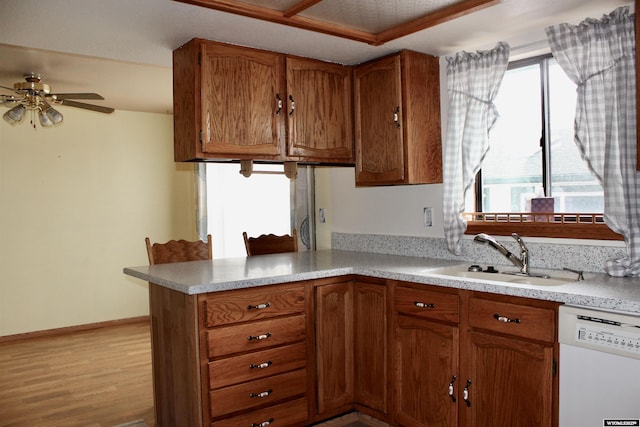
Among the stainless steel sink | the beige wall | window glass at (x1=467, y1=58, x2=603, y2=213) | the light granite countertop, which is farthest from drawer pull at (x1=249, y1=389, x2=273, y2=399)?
the beige wall

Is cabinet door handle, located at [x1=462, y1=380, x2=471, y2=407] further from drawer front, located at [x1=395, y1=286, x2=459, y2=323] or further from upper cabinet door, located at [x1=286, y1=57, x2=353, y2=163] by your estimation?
upper cabinet door, located at [x1=286, y1=57, x2=353, y2=163]

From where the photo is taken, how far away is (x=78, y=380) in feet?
12.7

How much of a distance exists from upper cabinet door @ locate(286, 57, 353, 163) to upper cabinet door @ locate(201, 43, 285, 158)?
83mm

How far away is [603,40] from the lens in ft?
7.89

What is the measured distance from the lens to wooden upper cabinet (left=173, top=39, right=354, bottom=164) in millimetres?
2812

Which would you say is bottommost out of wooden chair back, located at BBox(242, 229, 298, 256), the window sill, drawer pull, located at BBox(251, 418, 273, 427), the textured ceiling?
drawer pull, located at BBox(251, 418, 273, 427)

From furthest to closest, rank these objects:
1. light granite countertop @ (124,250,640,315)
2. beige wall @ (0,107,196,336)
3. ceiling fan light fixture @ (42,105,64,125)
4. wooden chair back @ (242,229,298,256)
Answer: beige wall @ (0,107,196,336) → ceiling fan light fixture @ (42,105,64,125) → wooden chair back @ (242,229,298,256) → light granite countertop @ (124,250,640,315)

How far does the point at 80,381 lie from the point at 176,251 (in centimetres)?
139

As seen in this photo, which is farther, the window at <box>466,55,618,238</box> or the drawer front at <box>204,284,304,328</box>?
the window at <box>466,55,618,238</box>

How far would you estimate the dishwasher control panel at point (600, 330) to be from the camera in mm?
1815

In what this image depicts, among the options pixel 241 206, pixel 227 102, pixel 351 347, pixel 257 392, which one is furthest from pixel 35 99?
pixel 351 347

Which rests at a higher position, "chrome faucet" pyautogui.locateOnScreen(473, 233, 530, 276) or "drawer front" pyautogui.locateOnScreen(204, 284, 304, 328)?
"chrome faucet" pyautogui.locateOnScreen(473, 233, 530, 276)

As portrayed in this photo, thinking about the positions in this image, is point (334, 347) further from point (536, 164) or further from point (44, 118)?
point (44, 118)

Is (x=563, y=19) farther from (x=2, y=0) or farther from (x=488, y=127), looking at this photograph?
(x=2, y=0)
